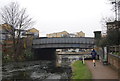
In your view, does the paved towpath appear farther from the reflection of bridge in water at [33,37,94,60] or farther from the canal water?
the reflection of bridge in water at [33,37,94,60]

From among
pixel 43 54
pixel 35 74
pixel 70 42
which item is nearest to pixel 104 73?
pixel 35 74

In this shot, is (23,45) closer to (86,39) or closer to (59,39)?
(59,39)

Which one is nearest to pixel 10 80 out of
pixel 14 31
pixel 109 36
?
pixel 109 36

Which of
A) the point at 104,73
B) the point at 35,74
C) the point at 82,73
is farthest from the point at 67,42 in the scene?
the point at 104,73

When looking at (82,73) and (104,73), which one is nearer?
(104,73)

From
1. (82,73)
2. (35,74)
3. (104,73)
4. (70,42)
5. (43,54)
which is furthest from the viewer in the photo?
(43,54)

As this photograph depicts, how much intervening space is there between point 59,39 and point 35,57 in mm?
9166

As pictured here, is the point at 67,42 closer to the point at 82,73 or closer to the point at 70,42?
the point at 70,42

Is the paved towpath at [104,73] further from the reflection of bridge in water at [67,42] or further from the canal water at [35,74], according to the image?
the reflection of bridge in water at [67,42]

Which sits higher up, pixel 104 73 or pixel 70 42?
pixel 70 42

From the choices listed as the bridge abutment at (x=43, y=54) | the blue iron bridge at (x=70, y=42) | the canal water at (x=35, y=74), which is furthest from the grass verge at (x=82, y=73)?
the bridge abutment at (x=43, y=54)

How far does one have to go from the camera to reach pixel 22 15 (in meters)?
46.4

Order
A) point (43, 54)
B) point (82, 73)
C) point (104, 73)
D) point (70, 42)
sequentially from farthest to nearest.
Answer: point (43, 54), point (70, 42), point (82, 73), point (104, 73)

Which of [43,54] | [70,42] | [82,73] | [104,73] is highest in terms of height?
[70,42]
